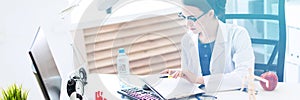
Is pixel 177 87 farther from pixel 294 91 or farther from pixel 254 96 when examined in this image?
pixel 294 91

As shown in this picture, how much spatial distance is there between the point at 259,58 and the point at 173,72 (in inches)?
38.1

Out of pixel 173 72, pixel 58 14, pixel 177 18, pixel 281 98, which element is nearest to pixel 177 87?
pixel 173 72

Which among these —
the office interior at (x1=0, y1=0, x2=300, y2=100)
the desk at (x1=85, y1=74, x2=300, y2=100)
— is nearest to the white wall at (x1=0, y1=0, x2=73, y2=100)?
the office interior at (x1=0, y1=0, x2=300, y2=100)

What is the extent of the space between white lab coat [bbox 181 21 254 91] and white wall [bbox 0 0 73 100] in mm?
1096

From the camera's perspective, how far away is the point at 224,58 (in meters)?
1.49

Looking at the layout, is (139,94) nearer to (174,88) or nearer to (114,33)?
(174,88)

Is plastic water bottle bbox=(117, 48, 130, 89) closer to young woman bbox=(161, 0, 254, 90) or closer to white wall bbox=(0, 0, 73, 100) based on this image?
young woman bbox=(161, 0, 254, 90)

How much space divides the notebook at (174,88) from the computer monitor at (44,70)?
368 millimetres

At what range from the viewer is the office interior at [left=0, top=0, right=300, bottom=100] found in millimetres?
1381

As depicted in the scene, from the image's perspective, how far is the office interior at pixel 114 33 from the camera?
4.53 feet

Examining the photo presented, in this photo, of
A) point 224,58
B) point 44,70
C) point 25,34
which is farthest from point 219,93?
point 25,34

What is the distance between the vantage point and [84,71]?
4.83 ft

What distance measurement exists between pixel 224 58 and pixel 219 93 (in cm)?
16

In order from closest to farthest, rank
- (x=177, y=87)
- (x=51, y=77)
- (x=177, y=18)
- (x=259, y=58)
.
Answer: (x=177, y=18)
(x=177, y=87)
(x=51, y=77)
(x=259, y=58)
